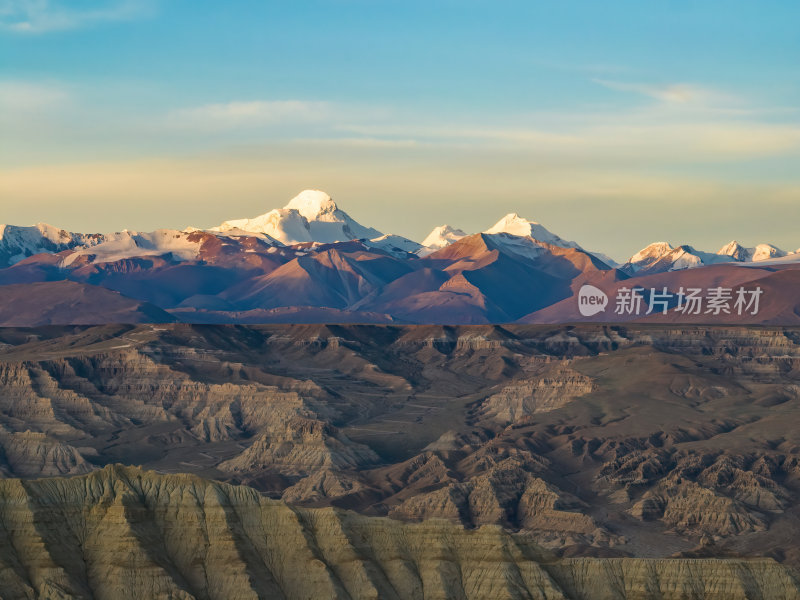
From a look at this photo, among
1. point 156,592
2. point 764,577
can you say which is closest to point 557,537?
point 764,577

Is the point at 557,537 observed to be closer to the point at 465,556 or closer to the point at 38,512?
the point at 465,556

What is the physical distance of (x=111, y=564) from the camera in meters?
92.4

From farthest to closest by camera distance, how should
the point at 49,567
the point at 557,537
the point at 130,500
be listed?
1. the point at 557,537
2. the point at 130,500
3. the point at 49,567

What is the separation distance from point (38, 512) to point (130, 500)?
20.5 ft

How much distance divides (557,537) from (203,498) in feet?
349

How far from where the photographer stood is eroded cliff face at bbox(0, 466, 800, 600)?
92750mm

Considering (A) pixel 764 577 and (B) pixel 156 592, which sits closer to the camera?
(B) pixel 156 592

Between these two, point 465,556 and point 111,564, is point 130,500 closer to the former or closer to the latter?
point 111,564

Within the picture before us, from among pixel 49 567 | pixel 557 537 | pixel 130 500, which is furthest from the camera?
pixel 557 537

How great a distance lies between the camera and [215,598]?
93938mm

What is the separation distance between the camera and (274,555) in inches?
3858

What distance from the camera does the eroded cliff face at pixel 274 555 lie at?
92750 millimetres

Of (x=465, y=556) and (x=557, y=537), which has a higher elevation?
(x=465, y=556)

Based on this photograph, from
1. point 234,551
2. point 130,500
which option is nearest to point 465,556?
point 234,551
